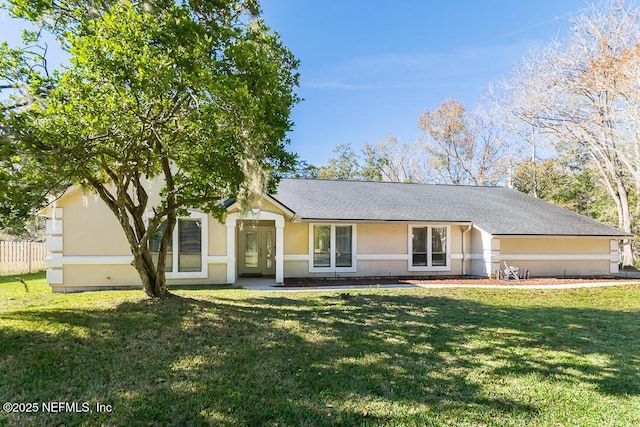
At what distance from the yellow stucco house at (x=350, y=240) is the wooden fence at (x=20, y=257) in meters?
5.95

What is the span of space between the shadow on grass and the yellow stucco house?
17.0ft

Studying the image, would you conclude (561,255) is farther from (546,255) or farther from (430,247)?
(430,247)

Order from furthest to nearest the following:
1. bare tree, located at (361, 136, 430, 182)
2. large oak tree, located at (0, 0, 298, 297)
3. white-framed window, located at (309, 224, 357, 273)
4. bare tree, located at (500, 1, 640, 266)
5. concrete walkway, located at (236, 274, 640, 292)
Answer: bare tree, located at (361, 136, 430, 182) → bare tree, located at (500, 1, 640, 266) → white-framed window, located at (309, 224, 357, 273) → concrete walkway, located at (236, 274, 640, 292) → large oak tree, located at (0, 0, 298, 297)

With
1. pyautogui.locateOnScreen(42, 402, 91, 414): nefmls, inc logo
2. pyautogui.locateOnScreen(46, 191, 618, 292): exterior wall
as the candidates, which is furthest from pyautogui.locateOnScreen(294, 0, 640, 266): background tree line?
pyautogui.locateOnScreen(42, 402, 91, 414): nefmls, inc logo

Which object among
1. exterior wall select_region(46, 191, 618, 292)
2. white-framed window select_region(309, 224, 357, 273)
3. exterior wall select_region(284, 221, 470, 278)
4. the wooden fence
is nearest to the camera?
exterior wall select_region(46, 191, 618, 292)

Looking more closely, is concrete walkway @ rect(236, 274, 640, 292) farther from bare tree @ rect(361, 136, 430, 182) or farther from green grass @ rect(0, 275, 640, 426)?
bare tree @ rect(361, 136, 430, 182)

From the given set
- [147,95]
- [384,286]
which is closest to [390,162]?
[384,286]

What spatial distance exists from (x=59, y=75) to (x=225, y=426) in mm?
5990

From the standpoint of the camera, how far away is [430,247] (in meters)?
15.9

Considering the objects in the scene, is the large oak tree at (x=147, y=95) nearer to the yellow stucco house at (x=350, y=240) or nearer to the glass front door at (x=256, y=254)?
the yellow stucco house at (x=350, y=240)

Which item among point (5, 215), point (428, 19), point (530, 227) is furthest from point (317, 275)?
point (428, 19)

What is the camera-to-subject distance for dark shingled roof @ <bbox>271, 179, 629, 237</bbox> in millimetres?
15195

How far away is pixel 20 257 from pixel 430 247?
17.4m

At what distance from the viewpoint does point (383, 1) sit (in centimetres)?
1507
